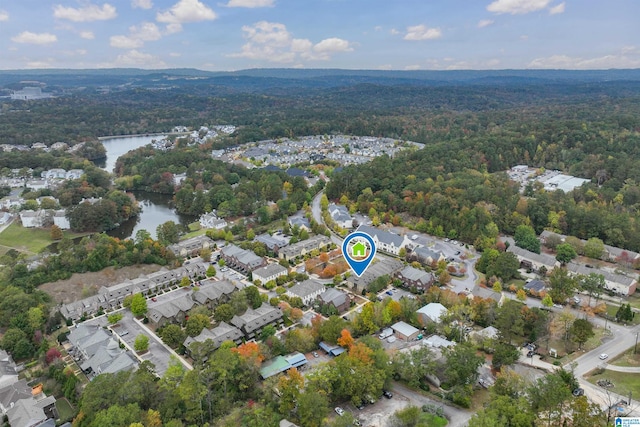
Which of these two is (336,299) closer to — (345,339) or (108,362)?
(345,339)

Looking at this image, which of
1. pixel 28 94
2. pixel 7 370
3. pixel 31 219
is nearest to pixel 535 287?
pixel 7 370

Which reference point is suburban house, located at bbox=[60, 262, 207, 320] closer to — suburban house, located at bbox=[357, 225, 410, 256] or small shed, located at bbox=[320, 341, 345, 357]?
small shed, located at bbox=[320, 341, 345, 357]

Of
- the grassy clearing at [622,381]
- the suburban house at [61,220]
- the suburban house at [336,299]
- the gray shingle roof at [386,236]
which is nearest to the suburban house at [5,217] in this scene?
the suburban house at [61,220]

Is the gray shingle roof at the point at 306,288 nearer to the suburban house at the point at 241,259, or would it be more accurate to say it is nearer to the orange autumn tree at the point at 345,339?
the suburban house at the point at 241,259

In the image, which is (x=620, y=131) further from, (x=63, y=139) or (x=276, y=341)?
(x=63, y=139)

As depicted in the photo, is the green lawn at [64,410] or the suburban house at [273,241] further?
the suburban house at [273,241]

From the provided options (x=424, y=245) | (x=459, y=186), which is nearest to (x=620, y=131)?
(x=459, y=186)
